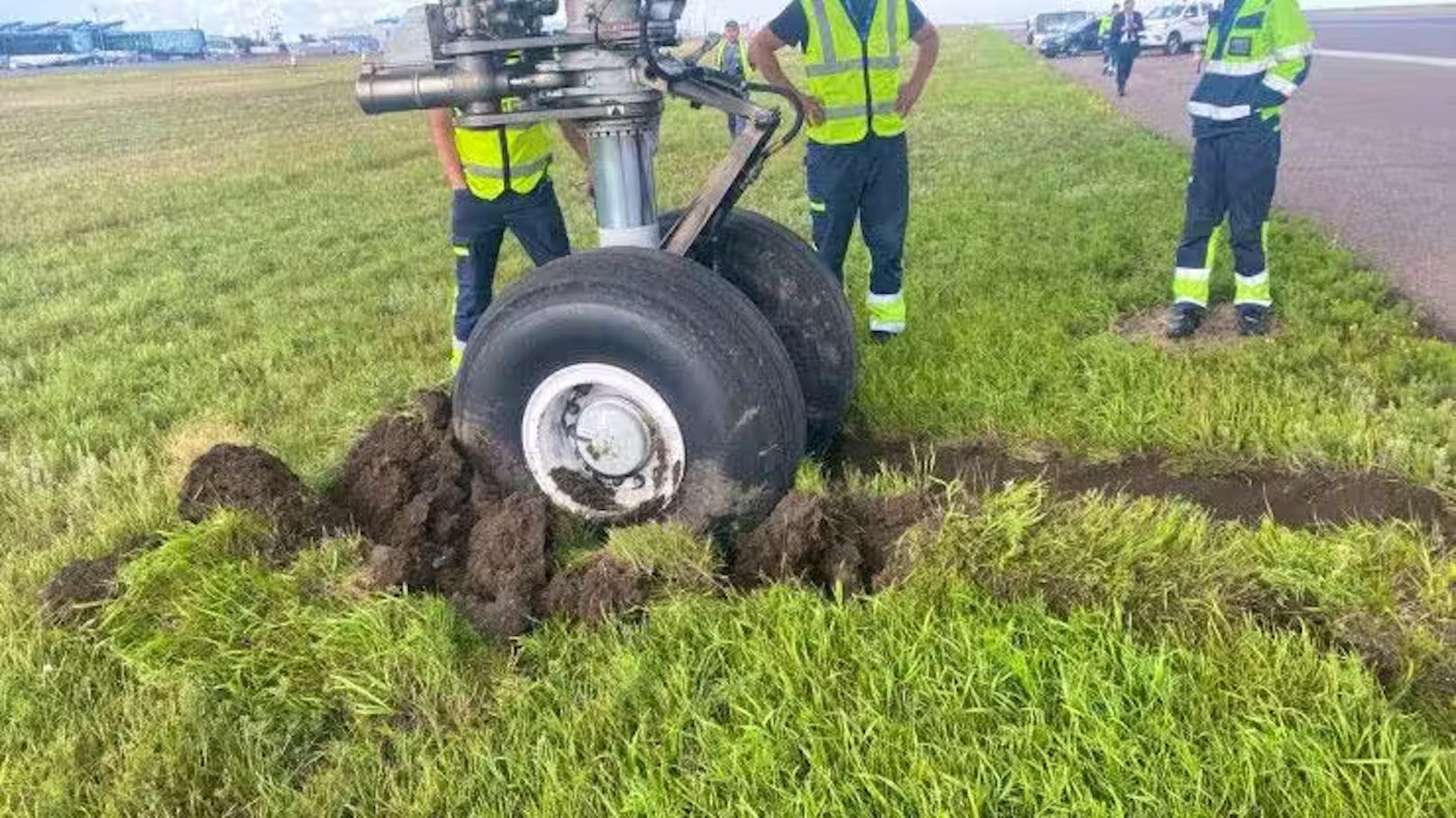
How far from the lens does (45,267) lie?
9602 mm

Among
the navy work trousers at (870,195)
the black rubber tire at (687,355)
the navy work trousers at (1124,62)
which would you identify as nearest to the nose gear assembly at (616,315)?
the black rubber tire at (687,355)

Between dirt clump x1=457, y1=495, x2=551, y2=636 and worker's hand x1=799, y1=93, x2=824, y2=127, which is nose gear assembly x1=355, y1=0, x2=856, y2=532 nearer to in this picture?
dirt clump x1=457, y1=495, x2=551, y2=636

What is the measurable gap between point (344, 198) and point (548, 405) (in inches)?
425

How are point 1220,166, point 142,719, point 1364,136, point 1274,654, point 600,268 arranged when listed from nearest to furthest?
point 1274,654, point 142,719, point 600,268, point 1220,166, point 1364,136

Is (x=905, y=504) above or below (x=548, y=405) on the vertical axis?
below

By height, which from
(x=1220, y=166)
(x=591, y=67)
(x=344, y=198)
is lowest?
(x=344, y=198)

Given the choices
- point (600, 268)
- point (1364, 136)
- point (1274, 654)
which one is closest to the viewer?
point (1274, 654)

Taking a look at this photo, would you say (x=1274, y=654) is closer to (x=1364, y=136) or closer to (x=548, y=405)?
(x=548, y=405)

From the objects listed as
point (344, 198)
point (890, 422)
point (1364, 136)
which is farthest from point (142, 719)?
point (1364, 136)

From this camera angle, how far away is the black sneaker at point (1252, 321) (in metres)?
5.13

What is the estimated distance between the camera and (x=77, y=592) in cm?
293

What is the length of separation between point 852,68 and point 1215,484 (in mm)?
2533

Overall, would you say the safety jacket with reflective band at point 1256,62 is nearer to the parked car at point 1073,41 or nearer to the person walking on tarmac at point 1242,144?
the person walking on tarmac at point 1242,144

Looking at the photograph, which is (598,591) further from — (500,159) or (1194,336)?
(1194,336)
